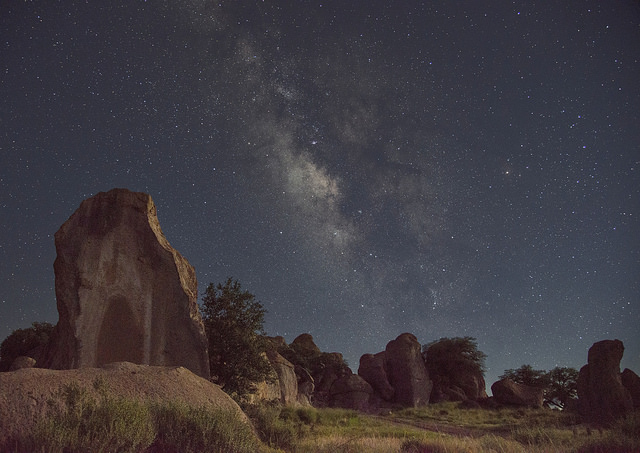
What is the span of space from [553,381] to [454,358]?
11694mm

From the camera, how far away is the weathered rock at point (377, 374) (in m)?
40.7

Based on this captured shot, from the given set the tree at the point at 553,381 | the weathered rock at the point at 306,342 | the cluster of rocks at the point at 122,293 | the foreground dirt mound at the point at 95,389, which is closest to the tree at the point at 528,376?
the tree at the point at 553,381

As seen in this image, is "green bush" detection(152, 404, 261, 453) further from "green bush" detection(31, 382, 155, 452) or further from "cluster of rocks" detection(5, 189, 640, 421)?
"cluster of rocks" detection(5, 189, 640, 421)

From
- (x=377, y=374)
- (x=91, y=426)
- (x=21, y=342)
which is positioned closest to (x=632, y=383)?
(x=377, y=374)

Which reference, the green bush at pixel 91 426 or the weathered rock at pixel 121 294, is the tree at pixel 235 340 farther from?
the green bush at pixel 91 426

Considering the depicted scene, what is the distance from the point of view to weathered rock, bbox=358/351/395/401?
133 ft

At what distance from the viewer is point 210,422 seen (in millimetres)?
7016

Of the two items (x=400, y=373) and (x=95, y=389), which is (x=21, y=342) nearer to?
(x=95, y=389)

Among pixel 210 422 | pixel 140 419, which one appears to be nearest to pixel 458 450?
pixel 210 422

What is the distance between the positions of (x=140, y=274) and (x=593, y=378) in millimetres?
29752

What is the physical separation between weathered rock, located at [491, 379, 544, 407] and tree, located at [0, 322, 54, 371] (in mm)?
45680

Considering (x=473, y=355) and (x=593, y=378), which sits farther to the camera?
(x=473, y=355)

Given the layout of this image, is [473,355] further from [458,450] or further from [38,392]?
[38,392]

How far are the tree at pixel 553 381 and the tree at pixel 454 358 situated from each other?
4.82 meters
